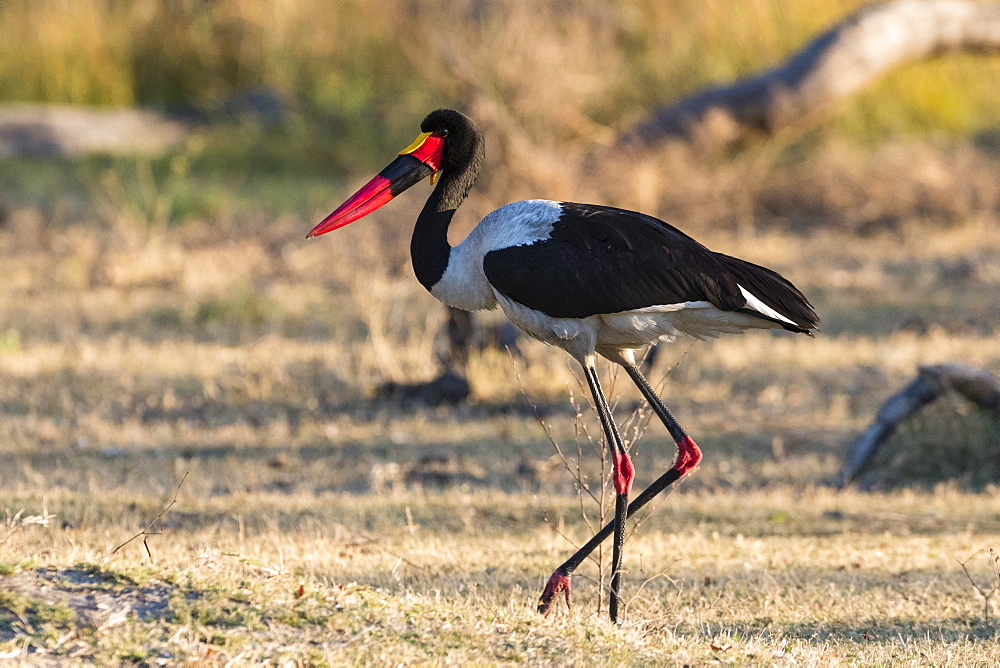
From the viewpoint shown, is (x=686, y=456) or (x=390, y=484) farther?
(x=390, y=484)

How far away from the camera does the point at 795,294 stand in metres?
4.28

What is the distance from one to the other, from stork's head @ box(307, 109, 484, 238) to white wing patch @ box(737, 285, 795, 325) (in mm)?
1157

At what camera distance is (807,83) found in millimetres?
12914

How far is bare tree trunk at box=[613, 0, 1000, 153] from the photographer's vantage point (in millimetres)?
12672

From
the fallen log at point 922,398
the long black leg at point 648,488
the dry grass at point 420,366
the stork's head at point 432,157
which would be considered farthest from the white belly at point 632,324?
the fallen log at point 922,398

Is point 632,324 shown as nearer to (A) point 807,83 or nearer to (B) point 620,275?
(B) point 620,275

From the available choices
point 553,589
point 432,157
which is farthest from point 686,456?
point 432,157

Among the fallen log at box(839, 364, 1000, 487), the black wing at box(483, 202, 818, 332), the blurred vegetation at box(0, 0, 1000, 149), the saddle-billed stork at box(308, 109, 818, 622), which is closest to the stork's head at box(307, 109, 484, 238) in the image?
the saddle-billed stork at box(308, 109, 818, 622)

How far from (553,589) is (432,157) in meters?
1.62

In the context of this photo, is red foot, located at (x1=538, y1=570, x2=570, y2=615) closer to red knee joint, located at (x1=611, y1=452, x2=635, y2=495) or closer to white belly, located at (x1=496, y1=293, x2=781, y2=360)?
red knee joint, located at (x1=611, y1=452, x2=635, y2=495)

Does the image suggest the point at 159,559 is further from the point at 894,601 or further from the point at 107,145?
the point at 107,145

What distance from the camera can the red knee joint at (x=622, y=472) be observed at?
4.42 meters

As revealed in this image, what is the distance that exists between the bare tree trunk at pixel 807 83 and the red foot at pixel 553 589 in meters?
8.57

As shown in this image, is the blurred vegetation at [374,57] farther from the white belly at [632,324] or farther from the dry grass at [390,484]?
the white belly at [632,324]
